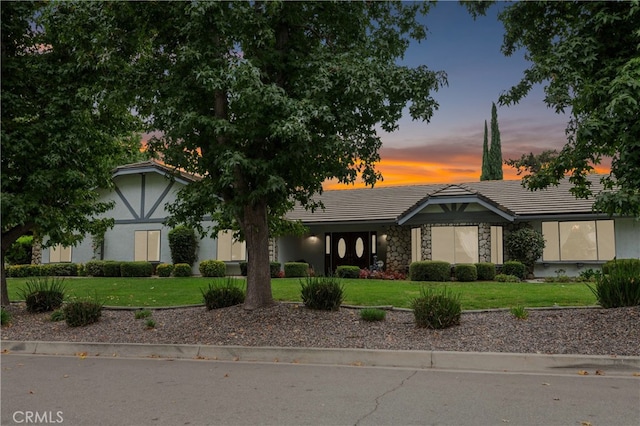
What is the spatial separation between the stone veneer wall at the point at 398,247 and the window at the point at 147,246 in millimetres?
11311

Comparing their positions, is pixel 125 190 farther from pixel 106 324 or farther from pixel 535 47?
pixel 535 47

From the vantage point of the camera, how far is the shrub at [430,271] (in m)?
20.5

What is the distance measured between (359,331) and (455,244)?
14.0 metres

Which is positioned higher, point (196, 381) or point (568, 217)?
point (568, 217)

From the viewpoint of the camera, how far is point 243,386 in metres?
6.66

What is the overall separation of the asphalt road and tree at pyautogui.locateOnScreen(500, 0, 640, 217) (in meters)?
3.49

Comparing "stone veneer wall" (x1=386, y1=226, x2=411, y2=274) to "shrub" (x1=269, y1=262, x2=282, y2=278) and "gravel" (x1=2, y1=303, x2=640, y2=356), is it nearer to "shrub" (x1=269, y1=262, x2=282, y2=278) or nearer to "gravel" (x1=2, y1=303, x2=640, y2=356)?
"shrub" (x1=269, y1=262, x2=282, y2=278)

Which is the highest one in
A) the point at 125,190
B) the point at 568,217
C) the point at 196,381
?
the point at 125,190

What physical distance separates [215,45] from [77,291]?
1153cm

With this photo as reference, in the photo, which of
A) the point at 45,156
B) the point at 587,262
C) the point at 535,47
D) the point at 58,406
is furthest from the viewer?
the point at 587,262

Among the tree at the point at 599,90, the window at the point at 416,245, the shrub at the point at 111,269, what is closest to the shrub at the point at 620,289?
the tree at the point at 599,90

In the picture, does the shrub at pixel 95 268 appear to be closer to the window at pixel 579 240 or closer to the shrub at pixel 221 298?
the shrub at pixel 221 298

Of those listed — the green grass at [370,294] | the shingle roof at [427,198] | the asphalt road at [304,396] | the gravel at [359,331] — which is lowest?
the asphalt road at [304,396]

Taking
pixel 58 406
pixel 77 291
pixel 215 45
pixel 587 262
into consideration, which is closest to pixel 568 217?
pixel 587 262
